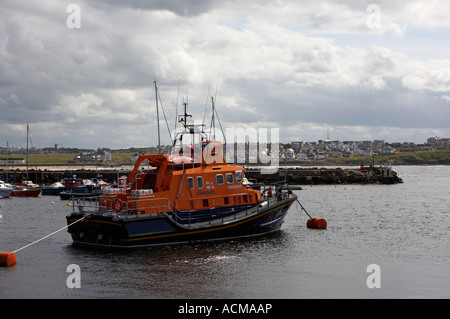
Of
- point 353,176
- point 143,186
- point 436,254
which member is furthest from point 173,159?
point 353,176

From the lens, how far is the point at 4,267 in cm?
1867

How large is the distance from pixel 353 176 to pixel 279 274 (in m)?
68.6

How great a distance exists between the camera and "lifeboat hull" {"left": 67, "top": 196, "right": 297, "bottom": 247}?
20.5 metres

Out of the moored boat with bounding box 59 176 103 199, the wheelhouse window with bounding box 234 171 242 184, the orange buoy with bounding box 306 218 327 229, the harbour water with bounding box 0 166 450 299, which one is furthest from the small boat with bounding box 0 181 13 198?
the wheelhouse window with bounding box 234 171 242 184

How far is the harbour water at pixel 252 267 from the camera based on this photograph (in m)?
15.6

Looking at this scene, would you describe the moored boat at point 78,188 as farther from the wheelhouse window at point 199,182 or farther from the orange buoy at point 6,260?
the orange buoy at point 6,260

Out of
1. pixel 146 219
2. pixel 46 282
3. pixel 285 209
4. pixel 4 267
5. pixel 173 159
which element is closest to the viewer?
pixel 46 282

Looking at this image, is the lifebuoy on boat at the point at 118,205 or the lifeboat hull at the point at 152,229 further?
the lifebuoy on boat at the point at 118,205

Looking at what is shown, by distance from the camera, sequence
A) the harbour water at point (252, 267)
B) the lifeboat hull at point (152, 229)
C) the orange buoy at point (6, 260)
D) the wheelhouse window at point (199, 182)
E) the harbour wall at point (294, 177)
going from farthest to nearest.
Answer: the harbour wall at point (294, 177)
the wheelhouse window at point (199, 182)
the lifeboat hull at point (152, 229)
the orange buoy at point (6, 260)
the harbour water at point (252, 267)

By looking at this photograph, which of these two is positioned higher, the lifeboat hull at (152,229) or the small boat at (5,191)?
the lifeboat hull at (152,229)

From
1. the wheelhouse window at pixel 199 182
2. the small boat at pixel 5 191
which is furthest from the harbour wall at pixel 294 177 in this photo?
the wheelhouse window at pixel 199 182

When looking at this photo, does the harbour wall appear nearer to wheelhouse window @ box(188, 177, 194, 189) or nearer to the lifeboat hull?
the lifeboat hull

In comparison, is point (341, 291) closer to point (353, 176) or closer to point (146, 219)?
point (146, 219)

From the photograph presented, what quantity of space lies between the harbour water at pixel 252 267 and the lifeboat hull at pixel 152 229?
42 cm
